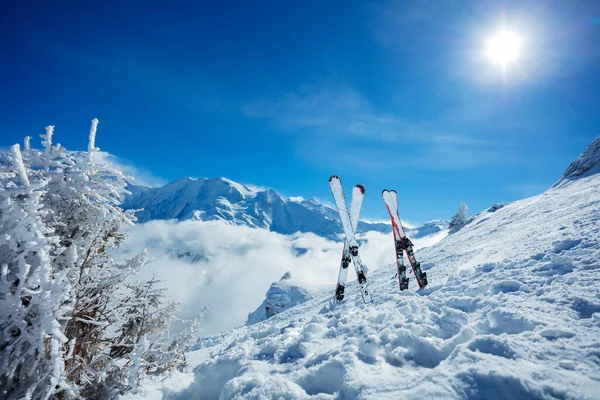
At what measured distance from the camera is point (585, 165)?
2934 cm

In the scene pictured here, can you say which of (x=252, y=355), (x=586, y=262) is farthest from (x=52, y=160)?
(x=586, y=262)

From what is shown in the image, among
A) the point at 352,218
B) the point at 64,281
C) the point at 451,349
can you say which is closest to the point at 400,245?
the point at 352,218

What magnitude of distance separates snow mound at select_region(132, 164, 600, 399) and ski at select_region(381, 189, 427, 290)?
1452 millimetres

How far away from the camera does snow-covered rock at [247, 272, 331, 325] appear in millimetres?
48250

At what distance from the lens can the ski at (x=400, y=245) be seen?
26.1ft

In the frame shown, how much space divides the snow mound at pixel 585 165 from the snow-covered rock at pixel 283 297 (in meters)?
34.4

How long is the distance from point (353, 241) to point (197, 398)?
5628 millimetres

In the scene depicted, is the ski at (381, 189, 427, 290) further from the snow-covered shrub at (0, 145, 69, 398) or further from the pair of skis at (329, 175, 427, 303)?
the snow-covered shrub at (0, 145, 69, 398)

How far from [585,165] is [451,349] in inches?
1509

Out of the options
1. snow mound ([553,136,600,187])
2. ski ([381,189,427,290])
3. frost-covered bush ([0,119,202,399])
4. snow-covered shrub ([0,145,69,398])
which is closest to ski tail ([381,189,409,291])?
ski ([381,189,427,290])

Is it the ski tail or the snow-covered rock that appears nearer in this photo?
the ski tail

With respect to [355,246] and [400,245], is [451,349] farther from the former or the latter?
[400,245]

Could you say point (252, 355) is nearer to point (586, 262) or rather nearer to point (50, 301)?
point (50, 301)

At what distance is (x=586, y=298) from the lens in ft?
13.0
